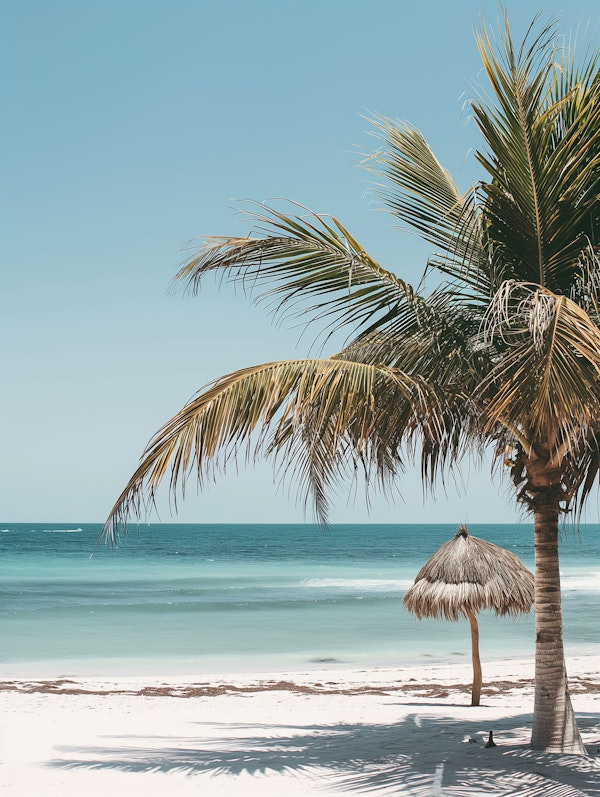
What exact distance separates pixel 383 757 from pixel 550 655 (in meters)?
1.51

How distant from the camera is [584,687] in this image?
10.9m

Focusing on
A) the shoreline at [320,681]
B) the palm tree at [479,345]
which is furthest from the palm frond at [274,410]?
the shoreline at [320,681]

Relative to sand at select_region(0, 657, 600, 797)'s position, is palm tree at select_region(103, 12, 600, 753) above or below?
above

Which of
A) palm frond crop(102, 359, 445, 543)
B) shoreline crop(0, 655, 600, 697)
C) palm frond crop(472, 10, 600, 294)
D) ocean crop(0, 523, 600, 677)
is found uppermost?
palm frond crop(472, 10, 600, 294)

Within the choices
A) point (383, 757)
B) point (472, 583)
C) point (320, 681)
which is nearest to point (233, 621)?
point (320, 681)

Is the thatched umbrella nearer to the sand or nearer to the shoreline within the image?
the sand

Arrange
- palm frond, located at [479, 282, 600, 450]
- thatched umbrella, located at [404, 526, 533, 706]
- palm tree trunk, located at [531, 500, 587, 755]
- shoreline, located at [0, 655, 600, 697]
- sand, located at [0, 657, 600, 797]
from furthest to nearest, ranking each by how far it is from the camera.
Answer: shoreline, located at [0, 655, 600, 697] → thatched umbrella, located at [404, 526, 533, 706] → palm tree trunk, located at [531, 500, 587, 755] → sand, located at [0, 657, 600, 797] → palm frond, located at [479, 282, 600, 450]

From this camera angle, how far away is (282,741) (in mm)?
6660

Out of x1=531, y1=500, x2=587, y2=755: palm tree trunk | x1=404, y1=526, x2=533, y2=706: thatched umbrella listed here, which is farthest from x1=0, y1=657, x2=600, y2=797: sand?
x1=404, y1=526, x2=533, y2=706: thatched umbrella

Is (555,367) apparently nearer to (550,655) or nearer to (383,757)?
(550,655)

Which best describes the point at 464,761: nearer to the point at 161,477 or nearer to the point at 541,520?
the point at 541,520

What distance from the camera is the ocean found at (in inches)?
603

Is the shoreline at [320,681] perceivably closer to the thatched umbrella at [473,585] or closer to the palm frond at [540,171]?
the thatched umbrella at [473,585]

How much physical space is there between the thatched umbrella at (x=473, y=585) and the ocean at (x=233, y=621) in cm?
131
